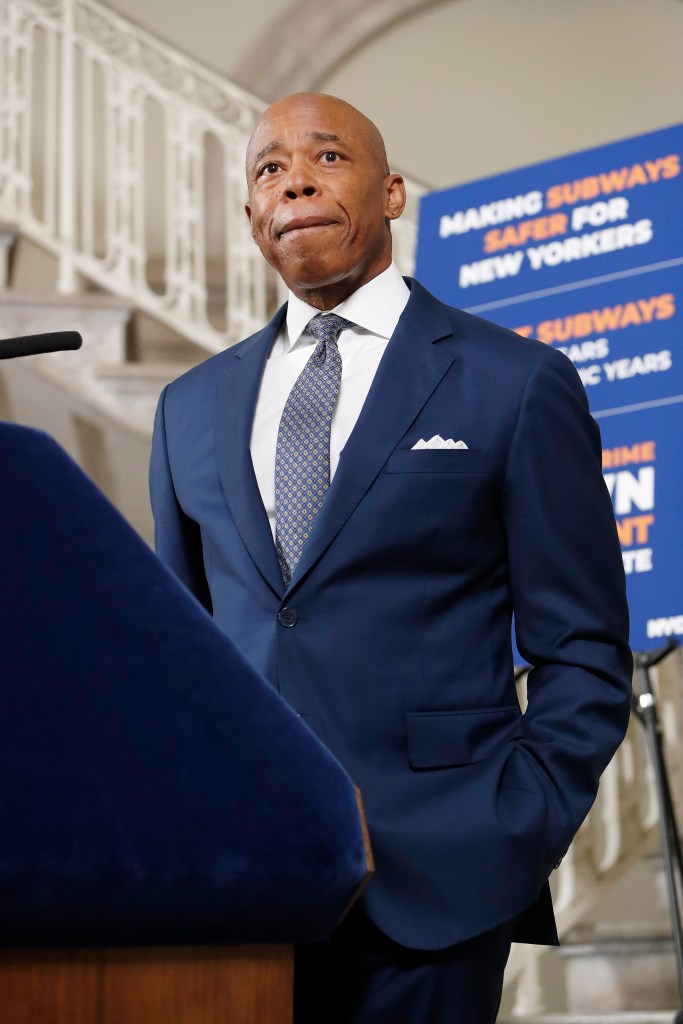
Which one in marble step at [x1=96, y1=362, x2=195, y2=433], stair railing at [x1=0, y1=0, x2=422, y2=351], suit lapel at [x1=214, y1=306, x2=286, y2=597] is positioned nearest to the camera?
suit lapel at [x1=214, y1=306, x2=286, y2=597]

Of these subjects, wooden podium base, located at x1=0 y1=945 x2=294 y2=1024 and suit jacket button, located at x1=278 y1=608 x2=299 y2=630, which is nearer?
wooden podium base, located at x1=0 y1=945 x2=294 y2=1024

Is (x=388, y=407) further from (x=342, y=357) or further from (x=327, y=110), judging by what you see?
(x=327, y=110)

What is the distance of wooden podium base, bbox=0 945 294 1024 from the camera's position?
2.18 ft

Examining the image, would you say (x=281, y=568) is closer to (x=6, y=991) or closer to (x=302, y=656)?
(x=302, y=656)

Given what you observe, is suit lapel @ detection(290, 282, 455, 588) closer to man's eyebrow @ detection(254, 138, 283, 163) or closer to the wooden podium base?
man's eyebrow @ detection(254, 138, 283, 163)

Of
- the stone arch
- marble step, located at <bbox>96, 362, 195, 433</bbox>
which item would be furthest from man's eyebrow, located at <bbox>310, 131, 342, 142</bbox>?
the stone arch

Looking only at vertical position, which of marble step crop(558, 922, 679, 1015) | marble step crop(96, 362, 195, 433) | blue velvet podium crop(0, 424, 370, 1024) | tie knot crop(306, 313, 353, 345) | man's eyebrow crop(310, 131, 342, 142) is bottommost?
marble step crop(558, 922, 679, 1015)

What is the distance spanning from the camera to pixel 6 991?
66 centimetres

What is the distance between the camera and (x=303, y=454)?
1152mm

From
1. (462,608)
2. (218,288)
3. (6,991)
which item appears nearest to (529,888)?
(462,608)

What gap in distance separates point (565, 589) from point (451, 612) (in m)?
0.10

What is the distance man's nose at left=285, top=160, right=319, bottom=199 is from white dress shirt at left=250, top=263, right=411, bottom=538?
10 centimetres

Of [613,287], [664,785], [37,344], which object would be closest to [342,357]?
[37,344]

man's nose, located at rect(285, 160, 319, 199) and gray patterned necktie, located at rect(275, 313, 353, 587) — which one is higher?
man's nose, located at rect(285, 160, 319, 199)
